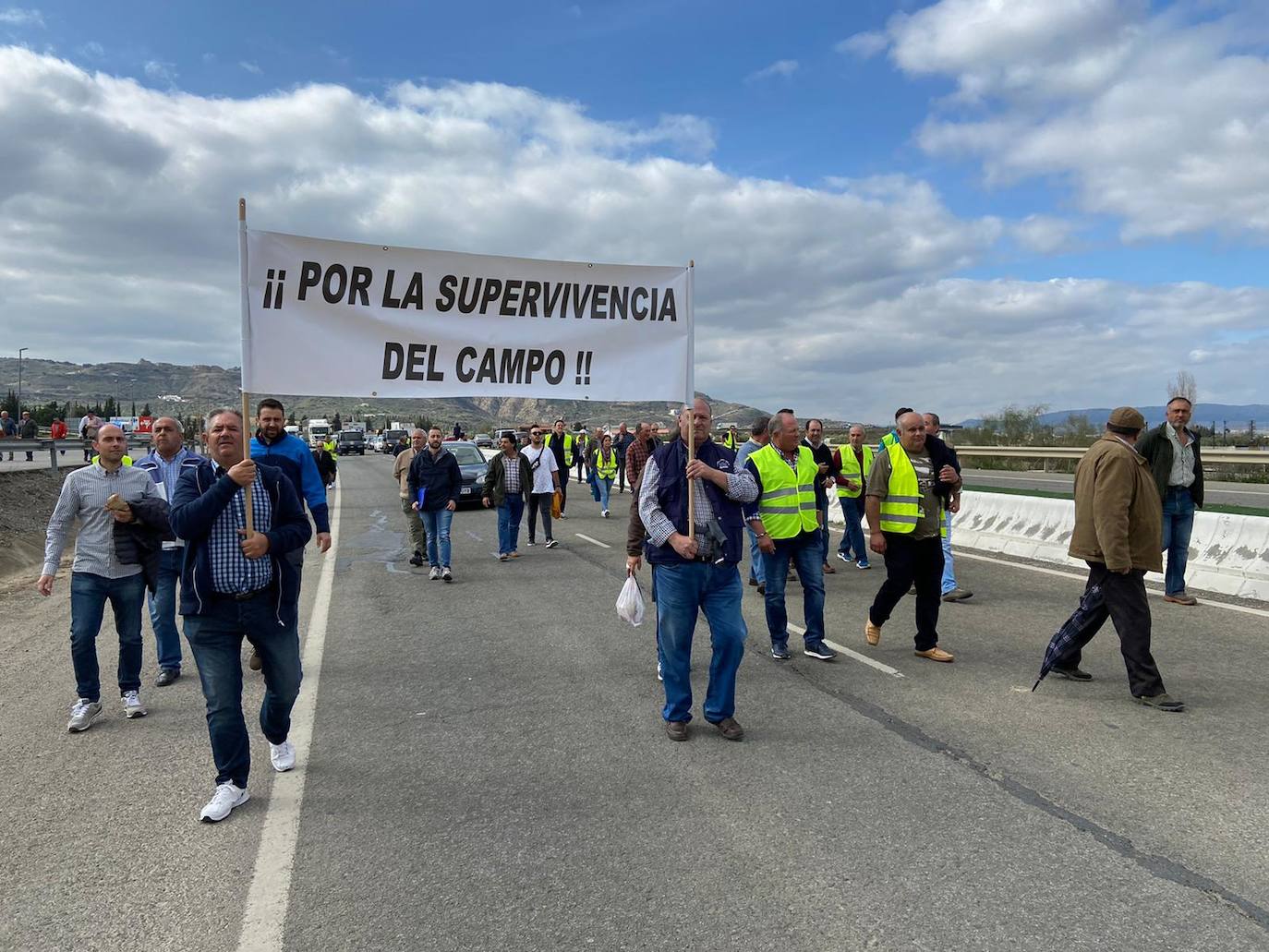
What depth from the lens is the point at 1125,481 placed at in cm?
563

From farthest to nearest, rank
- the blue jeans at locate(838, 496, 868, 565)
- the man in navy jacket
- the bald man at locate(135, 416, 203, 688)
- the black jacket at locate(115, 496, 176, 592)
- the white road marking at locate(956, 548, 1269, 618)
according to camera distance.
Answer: the blue jeans at locate(838, 496, 868, 565), the white road marking at locate(956, 548, 1269, 618), the bald man at locate(135, 416, 203, 688), the black jacket at locate(115, 496, 176, 592), the man in navy jacket

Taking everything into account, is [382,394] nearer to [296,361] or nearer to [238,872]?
[296,361]

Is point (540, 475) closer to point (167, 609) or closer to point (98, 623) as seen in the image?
point (167, 609)

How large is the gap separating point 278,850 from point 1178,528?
8.54m

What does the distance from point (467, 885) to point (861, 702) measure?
10.2 feet

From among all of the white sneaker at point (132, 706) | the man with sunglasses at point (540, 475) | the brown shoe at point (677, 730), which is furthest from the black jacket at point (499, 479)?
the brown shoe at point (677, 730)

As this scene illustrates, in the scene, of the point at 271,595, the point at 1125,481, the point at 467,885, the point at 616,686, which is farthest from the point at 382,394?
the point at 1125,481

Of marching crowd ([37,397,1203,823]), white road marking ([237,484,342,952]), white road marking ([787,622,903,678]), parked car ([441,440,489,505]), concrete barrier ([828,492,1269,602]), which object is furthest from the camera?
parked car ([441,440,489,505])

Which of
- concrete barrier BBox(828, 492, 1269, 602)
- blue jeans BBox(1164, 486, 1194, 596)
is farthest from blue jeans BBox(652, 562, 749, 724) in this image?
concrete barrier BBox(828, 492, 1269, 602)

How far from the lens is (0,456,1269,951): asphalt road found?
10.1 feet

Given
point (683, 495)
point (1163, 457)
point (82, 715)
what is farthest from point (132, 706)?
point (1163, 457)

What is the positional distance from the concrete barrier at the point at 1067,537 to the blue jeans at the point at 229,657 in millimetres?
8412

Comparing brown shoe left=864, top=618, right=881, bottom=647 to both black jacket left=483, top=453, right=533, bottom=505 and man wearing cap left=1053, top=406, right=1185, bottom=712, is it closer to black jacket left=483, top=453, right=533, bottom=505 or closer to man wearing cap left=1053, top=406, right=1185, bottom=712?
man wearing cap left=1053, top=406, right=1185, bottom=712

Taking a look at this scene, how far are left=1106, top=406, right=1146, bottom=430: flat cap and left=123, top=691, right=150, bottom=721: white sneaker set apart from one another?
662 centimetres
